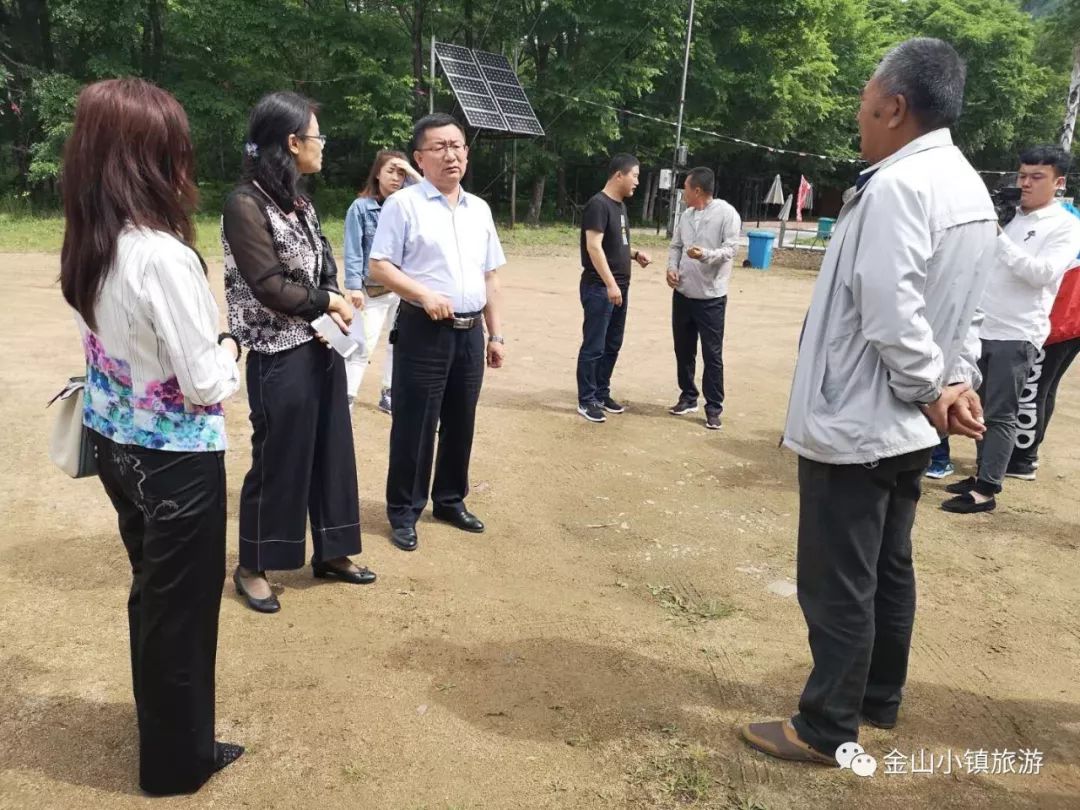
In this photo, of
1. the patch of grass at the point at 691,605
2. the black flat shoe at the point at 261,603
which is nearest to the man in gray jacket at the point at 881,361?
the patch of grass at the point at 691,605

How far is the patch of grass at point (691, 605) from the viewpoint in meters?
3.41

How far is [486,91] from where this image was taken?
22125 millimetres

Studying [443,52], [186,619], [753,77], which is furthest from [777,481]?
[753,77]

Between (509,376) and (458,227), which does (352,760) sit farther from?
(509,376)

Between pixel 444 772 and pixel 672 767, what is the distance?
2.21ft

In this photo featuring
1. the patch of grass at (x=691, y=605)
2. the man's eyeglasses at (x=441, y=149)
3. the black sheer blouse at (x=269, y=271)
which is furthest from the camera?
the man's eyeglasses at (x=441, y=149)

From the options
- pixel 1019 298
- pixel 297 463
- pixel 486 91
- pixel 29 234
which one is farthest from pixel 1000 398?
pixel 486 91

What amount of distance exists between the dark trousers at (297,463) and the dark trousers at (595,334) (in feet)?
10.1

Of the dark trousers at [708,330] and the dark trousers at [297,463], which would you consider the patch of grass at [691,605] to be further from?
the dark trousers at [708,330]

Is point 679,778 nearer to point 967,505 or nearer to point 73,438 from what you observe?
point 73,438

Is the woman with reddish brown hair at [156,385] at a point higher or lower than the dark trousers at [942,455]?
higher

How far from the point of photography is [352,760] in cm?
241

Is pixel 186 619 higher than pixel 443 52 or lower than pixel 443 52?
lower

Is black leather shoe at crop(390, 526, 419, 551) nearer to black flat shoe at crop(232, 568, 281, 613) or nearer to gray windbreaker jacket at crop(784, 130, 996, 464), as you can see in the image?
black flat shoe at crop(232, 568, 281, 613)
